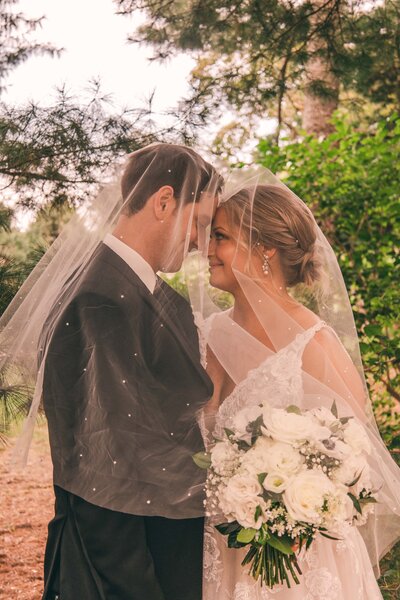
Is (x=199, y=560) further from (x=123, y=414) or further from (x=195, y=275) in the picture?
(x=195, y=275)

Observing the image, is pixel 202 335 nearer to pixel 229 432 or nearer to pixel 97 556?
pixel 229 432

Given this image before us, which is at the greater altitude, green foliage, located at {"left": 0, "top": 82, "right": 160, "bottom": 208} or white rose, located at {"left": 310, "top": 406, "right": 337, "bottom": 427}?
green foliage, located at {"left": 0, "top": 82, "right": 160, "bottom": 208}

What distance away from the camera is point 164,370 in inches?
96.3

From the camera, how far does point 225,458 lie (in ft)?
7.88

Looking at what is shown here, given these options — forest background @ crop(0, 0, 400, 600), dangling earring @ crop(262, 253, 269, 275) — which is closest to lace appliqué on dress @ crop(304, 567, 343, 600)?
dangling earring @ crop(262, 253, 269, 275)

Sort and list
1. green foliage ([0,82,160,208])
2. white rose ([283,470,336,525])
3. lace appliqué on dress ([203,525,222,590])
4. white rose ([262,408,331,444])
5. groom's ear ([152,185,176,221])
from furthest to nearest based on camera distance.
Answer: green foliage ([0,82,160,208]) < lace appliqué on dress ([203,525,222,590]) < groom's ear ([152,185,176,221]) < white rose ([262,408,331,444]) < white rose ([283,470,336,525])

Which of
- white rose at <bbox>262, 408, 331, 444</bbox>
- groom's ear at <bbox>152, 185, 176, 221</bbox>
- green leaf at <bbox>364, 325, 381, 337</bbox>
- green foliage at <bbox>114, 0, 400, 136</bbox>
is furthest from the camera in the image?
green leaf at <bbox>364, 325, 381, 337</bbox>

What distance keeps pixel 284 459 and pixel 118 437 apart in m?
0.55

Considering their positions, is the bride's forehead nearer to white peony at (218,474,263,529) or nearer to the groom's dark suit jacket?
the groom's dark suit jacket

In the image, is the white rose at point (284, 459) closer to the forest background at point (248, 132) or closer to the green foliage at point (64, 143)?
→ the forest background at point (248, 132)

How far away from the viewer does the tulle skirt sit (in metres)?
2.72

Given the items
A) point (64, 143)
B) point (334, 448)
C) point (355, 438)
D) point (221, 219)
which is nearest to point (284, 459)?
point (334, 448)

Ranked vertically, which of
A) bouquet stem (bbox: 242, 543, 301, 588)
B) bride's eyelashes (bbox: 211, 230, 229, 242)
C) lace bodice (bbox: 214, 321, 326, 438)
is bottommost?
bouquet stem (bbox: 242, 543, 301, 588)

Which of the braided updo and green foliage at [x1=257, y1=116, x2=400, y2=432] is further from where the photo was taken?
green foliage at [x1=257, y1=116, x2=400, y2=432]
